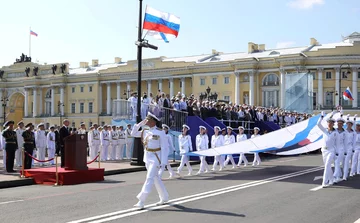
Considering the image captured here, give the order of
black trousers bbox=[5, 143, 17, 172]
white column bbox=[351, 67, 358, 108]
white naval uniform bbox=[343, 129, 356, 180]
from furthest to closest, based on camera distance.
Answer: white column bbox=[351, 67, 358, 108], black trousers bbox=[5, 143, 17, 172], white naval uniform bbox=[343, 129, 356, 180]

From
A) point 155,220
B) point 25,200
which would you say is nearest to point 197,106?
point 25,200

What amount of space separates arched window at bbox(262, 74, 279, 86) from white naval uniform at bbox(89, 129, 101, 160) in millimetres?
50605

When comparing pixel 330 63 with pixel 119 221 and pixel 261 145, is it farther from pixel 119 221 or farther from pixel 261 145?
pixel 119 221

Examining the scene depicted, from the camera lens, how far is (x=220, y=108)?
92.2 feet

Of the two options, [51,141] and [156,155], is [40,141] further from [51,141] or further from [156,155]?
[156,155]

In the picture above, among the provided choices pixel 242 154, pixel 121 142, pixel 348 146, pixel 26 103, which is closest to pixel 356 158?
pixel 348 146

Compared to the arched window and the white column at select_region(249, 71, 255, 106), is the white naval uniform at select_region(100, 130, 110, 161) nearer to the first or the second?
the white column at select_region(249, 71, 255, 106)

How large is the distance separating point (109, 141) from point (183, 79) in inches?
2174

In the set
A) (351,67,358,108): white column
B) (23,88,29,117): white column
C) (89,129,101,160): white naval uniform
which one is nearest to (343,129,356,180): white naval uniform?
(89,129,101,160): white naval uniform

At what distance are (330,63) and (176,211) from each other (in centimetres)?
6223

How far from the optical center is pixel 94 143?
2508 cm

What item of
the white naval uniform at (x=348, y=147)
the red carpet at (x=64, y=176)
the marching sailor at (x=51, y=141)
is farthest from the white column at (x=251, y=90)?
the red carpet at (x=64, y=176)

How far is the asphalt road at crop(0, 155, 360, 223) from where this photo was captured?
8.61 meters

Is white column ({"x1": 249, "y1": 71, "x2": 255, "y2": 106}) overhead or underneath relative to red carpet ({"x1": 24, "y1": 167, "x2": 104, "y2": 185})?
overhead
